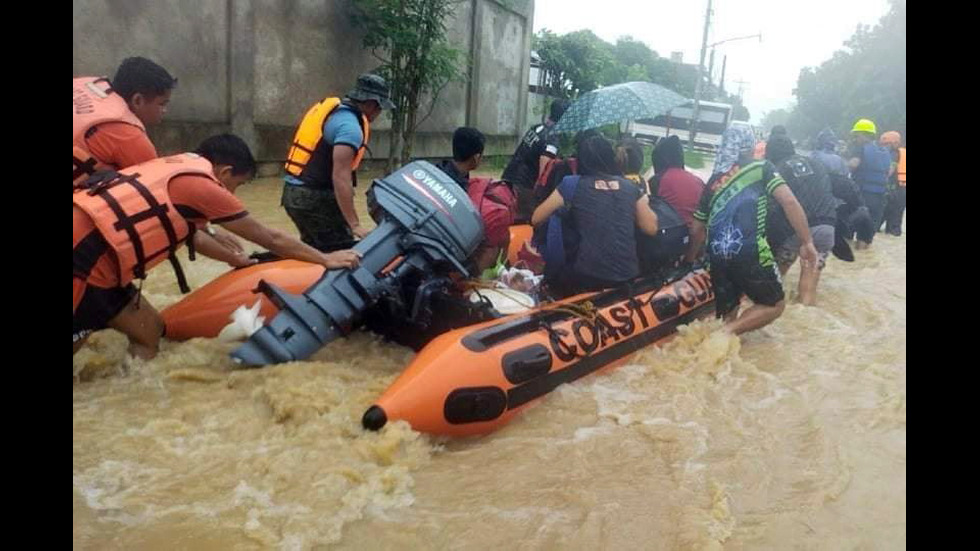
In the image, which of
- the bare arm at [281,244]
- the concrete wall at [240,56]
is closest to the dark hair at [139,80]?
the bare arm at [281,244]

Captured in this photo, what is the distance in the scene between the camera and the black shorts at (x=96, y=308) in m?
2.89

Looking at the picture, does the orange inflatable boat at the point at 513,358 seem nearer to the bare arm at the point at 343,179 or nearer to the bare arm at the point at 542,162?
the bare arm at the point at 343,179

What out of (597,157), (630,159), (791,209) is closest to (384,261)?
(597,157)

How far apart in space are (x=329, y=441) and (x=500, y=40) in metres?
11.7

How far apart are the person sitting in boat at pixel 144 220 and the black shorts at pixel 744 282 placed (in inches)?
88.1

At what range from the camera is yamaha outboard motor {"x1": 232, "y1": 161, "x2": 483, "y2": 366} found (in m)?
3.15

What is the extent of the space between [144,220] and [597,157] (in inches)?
87.3

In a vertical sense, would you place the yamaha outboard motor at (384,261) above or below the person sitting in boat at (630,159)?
below

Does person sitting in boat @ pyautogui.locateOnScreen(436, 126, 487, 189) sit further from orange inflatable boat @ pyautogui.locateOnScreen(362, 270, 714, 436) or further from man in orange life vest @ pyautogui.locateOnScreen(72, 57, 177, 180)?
man in orange life vest @ pyautogui.locateOnScreen(72, 57, 177, 180)

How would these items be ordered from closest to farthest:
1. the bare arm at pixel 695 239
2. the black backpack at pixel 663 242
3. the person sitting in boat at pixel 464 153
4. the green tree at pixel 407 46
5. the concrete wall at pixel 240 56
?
the person sitting in boat at pixel 464 153, the black backpack at pixel 663 242, the bare arm at pixel 695 239, the concrete wall at pixel 240 56, the green tree at pixel 407 46

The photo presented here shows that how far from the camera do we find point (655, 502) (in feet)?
8.39

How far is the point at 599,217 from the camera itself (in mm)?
3871
